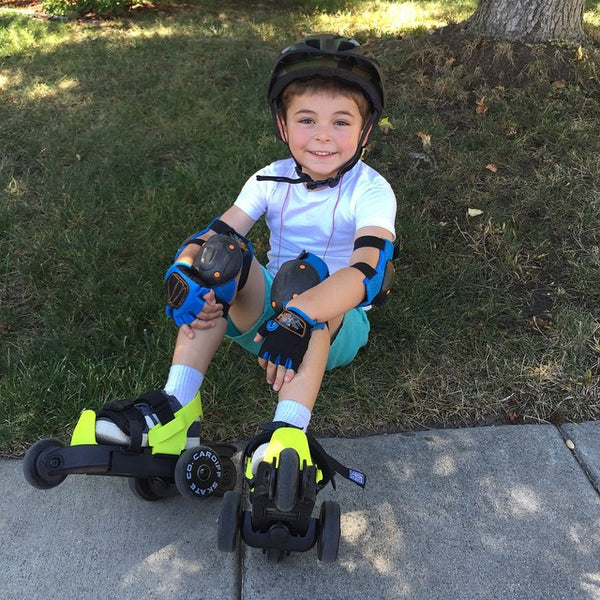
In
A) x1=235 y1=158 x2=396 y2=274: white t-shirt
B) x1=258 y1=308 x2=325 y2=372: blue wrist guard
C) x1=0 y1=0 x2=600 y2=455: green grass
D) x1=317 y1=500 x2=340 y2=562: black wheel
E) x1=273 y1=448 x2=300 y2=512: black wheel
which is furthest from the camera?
x1=0 y1=0 x2=600 y2=455: green grass

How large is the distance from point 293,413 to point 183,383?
1.56 ft

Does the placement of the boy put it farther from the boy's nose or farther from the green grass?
the green grass

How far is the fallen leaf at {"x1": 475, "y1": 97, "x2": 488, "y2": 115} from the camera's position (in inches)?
166

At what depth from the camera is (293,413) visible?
6.46ft

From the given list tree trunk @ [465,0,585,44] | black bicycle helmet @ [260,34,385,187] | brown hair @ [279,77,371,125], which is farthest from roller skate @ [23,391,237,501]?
tree trunk @ [465,0,585,44]

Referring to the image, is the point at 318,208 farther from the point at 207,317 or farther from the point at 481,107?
the point at 481,107

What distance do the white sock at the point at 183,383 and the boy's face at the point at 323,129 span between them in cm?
93

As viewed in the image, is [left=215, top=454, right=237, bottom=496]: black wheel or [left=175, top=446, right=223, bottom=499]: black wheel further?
[left=215, top=454, right=237, bottom=496]: black wheel

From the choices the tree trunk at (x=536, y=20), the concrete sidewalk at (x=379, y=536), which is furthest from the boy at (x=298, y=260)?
the tree trunk at (x=536, y=20)

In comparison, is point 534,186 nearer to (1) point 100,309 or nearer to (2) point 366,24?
(1) point 100,309

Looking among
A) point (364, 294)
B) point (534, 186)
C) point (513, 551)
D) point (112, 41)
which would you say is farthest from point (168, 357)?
point (112, 41)

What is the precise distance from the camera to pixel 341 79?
2.21 meters

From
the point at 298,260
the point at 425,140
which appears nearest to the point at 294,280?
the point at 298,260

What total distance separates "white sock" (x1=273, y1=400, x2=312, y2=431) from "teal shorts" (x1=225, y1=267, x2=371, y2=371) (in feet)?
1.53
